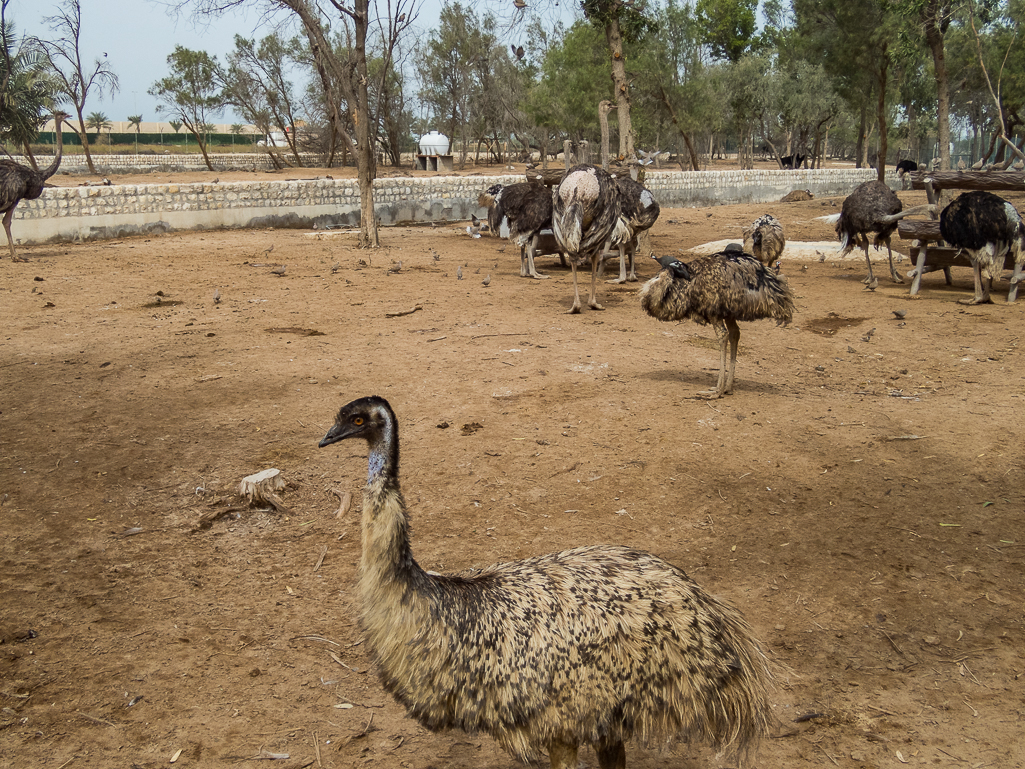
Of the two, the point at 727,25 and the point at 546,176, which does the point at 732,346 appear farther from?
the point at 727,25

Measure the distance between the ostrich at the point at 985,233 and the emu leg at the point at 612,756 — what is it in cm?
1102

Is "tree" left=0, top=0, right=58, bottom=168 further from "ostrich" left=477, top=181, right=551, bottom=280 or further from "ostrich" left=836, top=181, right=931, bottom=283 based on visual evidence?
"ostrich" left=836, top=181, right=931, bottom=283

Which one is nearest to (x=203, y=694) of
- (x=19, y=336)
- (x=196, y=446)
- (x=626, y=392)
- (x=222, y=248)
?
(x=196, y=446)

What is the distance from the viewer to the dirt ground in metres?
3.54

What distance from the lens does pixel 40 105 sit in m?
30.7

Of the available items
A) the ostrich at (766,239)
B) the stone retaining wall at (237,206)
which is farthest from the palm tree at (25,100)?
the ostrich at (766,239)

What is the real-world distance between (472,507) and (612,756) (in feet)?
8.46

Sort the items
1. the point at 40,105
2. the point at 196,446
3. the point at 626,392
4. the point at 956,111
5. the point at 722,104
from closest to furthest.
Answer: the point at 196,446 → the point at 626,392 → the point at 40,105 → the point at 722,104 → the point at 956,111

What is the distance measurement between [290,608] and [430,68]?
1711 inches

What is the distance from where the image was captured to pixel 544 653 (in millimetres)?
2775

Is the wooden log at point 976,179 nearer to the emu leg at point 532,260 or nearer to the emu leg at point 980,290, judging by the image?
the emu leg at point 980,290

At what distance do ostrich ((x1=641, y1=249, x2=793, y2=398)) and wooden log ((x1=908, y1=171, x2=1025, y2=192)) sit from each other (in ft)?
23.1

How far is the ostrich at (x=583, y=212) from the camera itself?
11.0 metres

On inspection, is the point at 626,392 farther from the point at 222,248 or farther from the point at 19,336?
the point at 222,248
